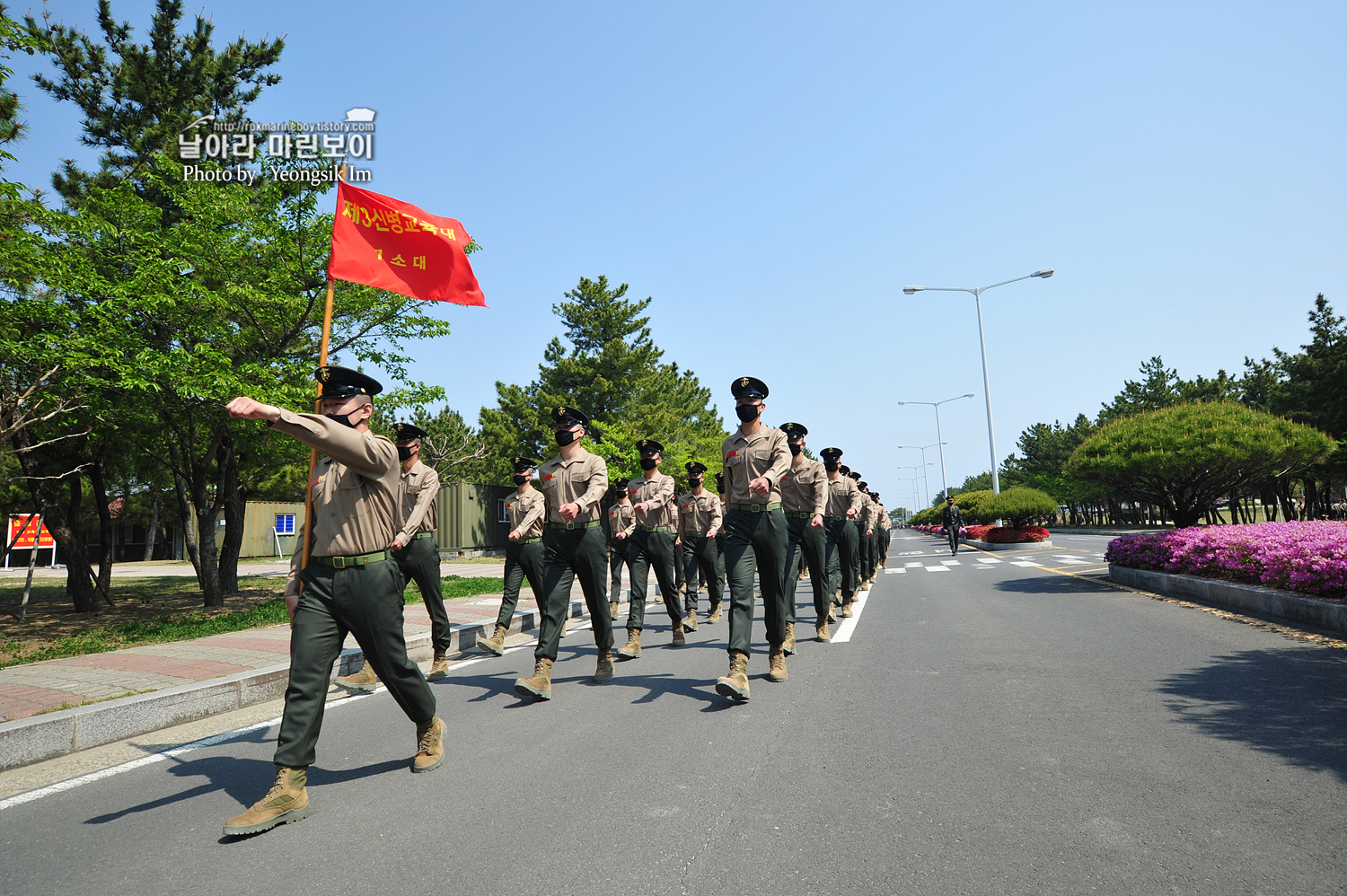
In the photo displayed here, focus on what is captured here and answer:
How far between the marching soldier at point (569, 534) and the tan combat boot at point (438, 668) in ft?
4.24

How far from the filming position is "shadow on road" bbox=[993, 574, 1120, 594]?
40.4ft

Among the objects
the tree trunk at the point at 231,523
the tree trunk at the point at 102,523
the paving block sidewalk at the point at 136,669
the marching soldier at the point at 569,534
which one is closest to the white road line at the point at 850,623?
the marching soldier at the point at 569,534

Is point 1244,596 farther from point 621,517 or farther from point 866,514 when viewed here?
point 621,517

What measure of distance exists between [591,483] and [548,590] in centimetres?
92

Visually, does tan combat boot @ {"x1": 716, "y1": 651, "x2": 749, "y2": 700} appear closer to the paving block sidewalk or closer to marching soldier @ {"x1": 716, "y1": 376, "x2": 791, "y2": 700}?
marching soldier @ {"x1": 716, "y1": 376, "x2": 791, "y2": 700}

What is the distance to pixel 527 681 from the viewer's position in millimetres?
5816

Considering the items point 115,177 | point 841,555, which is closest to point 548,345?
point 115,177

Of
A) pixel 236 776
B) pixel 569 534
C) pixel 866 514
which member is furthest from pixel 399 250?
pixel 866 514

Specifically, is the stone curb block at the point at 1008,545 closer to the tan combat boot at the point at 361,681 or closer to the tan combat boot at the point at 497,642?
the tan combat boot at the point at 497,642

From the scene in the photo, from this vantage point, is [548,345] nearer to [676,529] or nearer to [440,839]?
[676,529]

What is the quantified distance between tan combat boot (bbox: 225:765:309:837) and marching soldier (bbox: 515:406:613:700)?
2431 mm

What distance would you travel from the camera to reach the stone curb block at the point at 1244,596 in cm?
741

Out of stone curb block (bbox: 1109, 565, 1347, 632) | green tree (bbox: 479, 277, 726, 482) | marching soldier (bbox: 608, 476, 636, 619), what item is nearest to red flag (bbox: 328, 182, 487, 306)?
marching soldier (bbox: 608, 476, 636, 619)

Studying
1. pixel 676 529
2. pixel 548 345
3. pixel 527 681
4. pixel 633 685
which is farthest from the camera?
pixel 548 345
